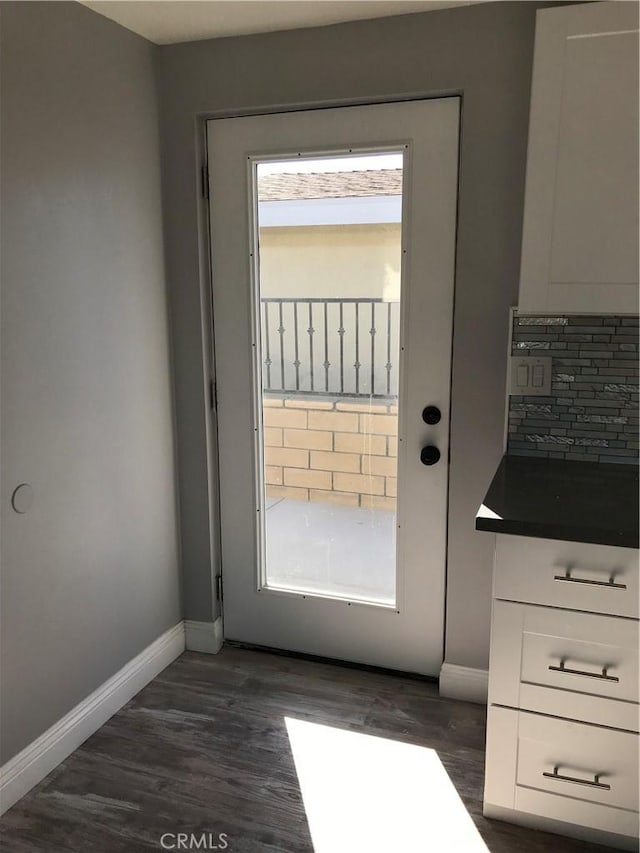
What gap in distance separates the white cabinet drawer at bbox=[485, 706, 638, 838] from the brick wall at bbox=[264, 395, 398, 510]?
90 centimetres

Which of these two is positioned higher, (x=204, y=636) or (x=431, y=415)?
(x=431, y=415)

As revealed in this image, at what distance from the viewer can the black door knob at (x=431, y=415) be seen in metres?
2.27

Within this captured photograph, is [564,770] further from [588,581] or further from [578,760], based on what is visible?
[588,581]

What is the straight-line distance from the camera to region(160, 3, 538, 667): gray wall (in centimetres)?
202

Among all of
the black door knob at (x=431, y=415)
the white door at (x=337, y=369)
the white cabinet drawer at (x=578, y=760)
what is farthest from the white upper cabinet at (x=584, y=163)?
the white cabinet drawer at (x=578, y=760)

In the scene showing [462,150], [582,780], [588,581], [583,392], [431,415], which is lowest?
[582,780]

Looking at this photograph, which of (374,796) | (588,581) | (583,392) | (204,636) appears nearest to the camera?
(588,581)

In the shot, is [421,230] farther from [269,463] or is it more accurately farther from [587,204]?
[269,463]

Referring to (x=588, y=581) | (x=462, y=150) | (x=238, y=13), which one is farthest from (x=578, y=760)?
(x=238, y=13)

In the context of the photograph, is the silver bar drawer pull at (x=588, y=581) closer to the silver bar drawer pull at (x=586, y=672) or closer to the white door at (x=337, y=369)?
the silver bar drawer pull at (x=586, y=672)

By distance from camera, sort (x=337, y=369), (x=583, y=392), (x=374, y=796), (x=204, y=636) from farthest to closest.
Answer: (x=204, y=636), (x=337, y=369), (x=583, y=392), (x=374, y=796)

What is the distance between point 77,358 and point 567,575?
151 centimetres

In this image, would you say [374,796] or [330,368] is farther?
[330,368]

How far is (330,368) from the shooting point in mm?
2389
